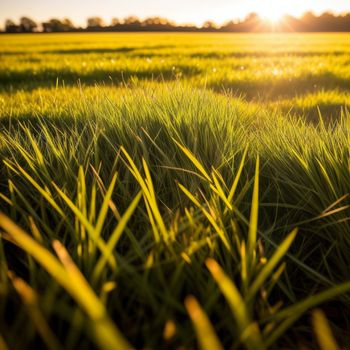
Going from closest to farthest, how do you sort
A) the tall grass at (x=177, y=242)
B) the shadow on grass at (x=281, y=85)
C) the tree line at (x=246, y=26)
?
the tall grass at (x=177, y=242) → the shadow on grass at (x=281, y=85) → the tree line at (x=246, y=26)

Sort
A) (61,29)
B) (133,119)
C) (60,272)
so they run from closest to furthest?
(60,272), (133,119), (61,29)

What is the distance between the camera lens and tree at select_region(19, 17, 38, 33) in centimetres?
5606

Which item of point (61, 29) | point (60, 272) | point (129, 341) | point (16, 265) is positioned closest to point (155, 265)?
point (129, 341)

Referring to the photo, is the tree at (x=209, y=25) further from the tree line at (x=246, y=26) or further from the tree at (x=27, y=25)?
the tree at (x=27, y=25)

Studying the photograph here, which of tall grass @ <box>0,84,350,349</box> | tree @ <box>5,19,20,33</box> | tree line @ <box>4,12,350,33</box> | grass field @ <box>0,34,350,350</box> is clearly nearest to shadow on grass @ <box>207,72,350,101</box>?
grass field @ <box>0,34,350,350</box>

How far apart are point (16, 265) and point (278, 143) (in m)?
0.94

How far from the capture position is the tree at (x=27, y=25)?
56.1 meters

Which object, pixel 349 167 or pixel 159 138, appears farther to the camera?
pixel 159 138

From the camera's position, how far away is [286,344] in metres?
0.75

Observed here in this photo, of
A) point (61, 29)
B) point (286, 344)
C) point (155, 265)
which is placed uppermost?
point (61, 29)

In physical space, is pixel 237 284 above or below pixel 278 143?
below

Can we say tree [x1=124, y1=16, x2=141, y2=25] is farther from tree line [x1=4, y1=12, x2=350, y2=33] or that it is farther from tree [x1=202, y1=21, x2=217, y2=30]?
tree [x1=202, y1=21, x2=217, y2=30]

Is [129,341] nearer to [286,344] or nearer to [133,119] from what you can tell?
[286,344]

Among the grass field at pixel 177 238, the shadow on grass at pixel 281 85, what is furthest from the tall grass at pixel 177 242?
the shadow on grass at pixel 281 85
